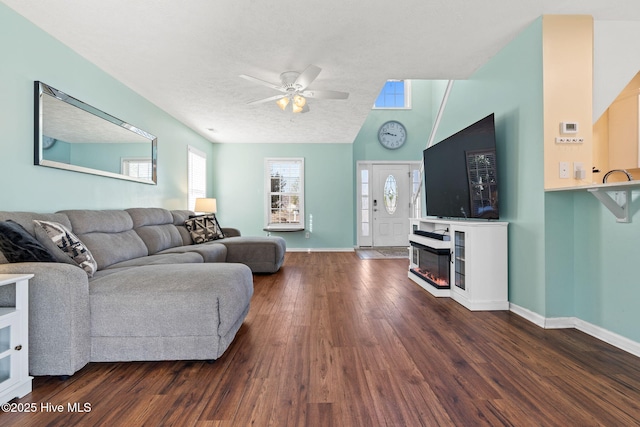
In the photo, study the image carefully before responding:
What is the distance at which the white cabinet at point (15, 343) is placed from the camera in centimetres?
137

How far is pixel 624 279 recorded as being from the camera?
76.7 inches

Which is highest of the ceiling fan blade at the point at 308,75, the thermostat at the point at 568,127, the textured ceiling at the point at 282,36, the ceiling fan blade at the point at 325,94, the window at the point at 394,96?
the window at the point at 394,96

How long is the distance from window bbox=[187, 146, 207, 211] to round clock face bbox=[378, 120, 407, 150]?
4.00 metres

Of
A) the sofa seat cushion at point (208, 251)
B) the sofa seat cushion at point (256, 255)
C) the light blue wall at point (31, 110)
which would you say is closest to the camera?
the light blue wall at point (31, 110)

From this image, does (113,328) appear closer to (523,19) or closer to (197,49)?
(197,49)

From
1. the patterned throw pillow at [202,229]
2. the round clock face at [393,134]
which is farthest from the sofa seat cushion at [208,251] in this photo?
the round clock face at [393,134]

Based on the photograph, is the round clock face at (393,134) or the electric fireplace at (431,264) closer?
the electric fireplace at (431,264)

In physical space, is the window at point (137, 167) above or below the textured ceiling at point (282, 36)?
below

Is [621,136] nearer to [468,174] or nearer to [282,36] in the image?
[468,174]

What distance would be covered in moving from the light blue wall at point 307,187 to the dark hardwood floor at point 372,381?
13.7ft

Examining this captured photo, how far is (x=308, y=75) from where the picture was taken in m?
2.93

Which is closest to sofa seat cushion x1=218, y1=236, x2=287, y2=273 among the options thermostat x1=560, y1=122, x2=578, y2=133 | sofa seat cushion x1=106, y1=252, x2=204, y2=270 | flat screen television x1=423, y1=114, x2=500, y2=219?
sofa seat cushion x1=106, y1=252, x2=204, y2=270

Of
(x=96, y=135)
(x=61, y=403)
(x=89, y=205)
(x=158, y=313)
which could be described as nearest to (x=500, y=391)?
(x=158, y=313)

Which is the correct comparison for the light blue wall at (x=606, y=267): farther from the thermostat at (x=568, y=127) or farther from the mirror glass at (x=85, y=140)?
the mirror glass at (x=85, y=140)
